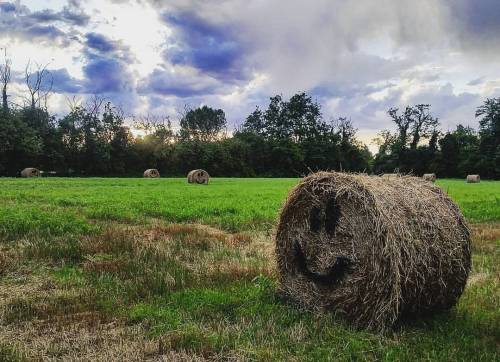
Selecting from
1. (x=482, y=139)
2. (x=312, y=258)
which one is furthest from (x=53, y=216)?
(x=482, y=139)

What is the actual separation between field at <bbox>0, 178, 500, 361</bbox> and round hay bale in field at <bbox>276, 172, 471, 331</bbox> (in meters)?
0.34

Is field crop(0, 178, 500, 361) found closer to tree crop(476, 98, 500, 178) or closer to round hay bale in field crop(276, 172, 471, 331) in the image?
round hay bale in field crop(276, 172, 471, 331)

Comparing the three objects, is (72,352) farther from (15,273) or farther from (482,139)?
(482,139)

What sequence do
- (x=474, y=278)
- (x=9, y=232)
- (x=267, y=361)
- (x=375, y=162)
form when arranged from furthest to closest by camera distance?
(x=375, y=162) < (x=9, y=232) < (x=474, y=278) < (x=267, y=361)

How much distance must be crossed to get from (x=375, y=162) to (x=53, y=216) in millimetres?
106457

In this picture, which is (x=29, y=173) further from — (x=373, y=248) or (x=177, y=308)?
(x=373, y=248)

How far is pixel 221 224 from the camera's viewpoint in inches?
609

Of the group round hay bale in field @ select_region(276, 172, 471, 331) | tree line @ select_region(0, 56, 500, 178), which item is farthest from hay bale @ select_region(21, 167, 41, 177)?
round hay bale in field @ select_region(276, 172, 471, 331)

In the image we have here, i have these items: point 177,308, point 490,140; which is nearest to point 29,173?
point 177,308

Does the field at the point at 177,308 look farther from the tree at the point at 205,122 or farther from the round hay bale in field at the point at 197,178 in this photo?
the tree at the point at 205,122

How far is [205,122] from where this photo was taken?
129250mm

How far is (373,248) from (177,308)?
2932 mm

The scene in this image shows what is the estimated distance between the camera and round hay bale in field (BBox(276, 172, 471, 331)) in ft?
21.2

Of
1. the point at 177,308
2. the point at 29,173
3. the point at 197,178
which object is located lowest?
Result: the point at 177,308
